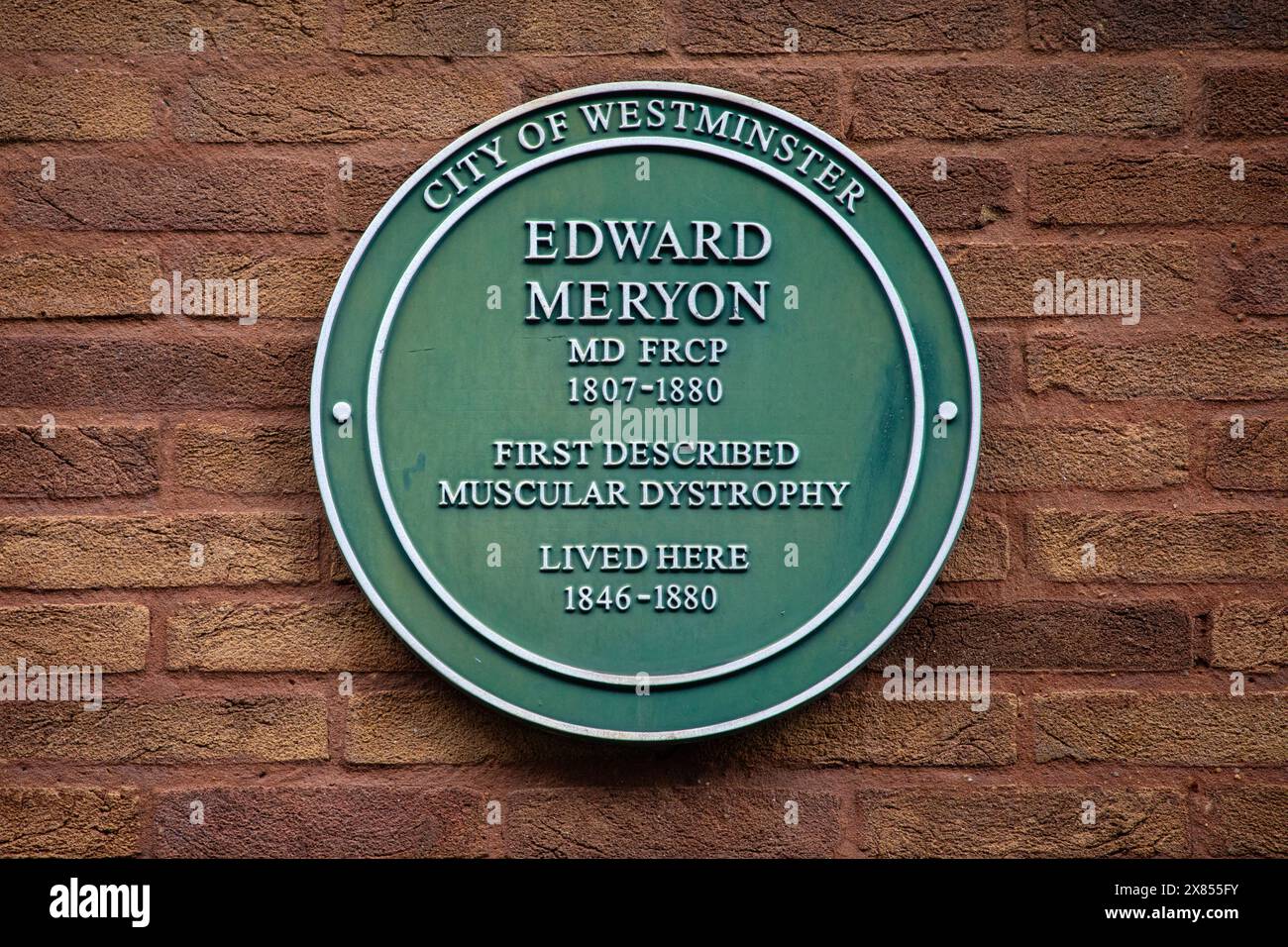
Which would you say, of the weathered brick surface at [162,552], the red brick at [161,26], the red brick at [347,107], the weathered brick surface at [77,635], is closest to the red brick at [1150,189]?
the red brick at [347,107]

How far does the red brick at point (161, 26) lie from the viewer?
9.70 ft

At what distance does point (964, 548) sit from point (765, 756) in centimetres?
61

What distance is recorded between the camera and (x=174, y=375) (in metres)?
2.89

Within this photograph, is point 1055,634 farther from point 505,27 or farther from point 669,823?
point 505,27

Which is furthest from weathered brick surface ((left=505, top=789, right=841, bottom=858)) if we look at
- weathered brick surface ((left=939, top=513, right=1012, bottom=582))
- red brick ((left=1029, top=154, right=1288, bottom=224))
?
red brick ((left=1029, top=154, right=1288, bottom=224))

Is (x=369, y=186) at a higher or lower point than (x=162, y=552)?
higher

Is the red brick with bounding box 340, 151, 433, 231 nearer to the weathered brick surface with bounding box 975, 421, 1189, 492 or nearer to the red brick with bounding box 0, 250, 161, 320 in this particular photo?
the red brick with bounding box 0, 250, 161, 320

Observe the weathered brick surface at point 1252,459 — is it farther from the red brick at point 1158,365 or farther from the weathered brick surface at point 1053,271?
the weathered brick surface at point 1053,271

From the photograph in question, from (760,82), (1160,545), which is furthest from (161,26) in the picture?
(1160,545)

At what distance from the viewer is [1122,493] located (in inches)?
114

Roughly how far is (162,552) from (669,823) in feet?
3.96

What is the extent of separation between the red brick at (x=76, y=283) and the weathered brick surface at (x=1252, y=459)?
2307 millimetres

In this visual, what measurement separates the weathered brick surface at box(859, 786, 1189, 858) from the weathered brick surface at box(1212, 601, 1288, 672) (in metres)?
0.32

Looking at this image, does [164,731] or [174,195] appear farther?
[174,195]
